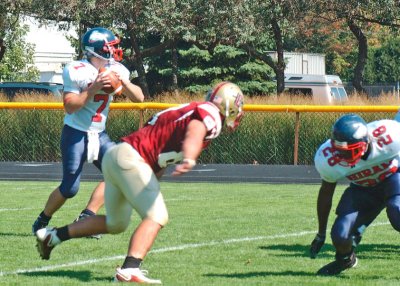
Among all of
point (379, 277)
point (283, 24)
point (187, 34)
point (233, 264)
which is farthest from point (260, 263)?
point (283, 24)

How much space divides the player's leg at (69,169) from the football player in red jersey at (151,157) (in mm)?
1982

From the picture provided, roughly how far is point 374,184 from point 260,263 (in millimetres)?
1074

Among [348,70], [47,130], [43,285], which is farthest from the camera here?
[348,70]

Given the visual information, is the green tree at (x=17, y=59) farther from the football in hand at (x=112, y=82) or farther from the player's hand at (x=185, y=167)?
the player's hand at (x=185, y=167)

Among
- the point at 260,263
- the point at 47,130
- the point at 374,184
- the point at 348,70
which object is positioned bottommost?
the point at 348,70

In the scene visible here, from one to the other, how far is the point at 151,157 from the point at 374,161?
1581 millimetres

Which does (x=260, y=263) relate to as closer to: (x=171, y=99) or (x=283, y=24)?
(x=171, y=99)

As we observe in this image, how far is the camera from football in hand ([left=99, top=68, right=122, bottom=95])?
762 centimetres

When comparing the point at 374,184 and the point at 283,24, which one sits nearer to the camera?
the point at 374,184

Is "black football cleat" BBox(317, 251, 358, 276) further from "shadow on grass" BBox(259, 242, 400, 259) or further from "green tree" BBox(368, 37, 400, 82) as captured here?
"green tree" BBox(368, 37, 400, 82)

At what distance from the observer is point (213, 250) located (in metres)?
8.23

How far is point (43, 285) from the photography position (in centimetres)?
637

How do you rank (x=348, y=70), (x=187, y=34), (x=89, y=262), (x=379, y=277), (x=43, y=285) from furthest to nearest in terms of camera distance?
1. (x=348, y=70)
2. (x=187, y=34)
3. (x=89, y=262)
4. (x=379, y=277)
5. (x=43, y=285)

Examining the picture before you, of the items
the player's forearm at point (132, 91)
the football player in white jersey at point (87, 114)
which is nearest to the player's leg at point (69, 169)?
the football player in white jersey at point (87, 114)
